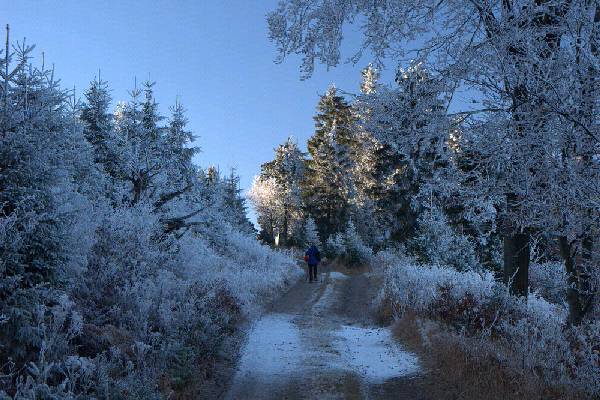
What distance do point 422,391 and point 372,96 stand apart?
4624 mm

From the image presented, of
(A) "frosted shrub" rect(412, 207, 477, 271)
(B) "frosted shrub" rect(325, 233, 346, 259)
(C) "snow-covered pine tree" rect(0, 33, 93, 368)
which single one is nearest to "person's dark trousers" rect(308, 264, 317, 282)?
(A) "frosted shrub" rect(412, 207, 477, 271)

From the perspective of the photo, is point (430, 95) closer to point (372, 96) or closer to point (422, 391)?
point (372, 96)

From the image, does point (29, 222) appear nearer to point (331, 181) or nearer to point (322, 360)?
point (322, 360)

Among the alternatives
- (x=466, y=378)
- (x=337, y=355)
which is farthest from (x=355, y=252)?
(x=466, y=378)

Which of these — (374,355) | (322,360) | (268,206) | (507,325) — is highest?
(268,206)

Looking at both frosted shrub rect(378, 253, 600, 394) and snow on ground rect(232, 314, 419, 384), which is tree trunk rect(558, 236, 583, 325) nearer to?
frosted shrub rect(378, 253, 600, 394)

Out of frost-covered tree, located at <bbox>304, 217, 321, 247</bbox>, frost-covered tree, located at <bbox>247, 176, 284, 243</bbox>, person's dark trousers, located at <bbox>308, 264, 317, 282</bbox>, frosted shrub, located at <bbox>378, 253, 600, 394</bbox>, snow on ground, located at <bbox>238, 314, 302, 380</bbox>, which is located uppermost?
frost-covered tree, located at <bbox>247, 176, 284, 243</bbox>

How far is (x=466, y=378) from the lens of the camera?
7.64 metres

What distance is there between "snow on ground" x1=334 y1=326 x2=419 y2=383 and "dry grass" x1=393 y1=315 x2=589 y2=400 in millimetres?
369

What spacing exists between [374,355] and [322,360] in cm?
141

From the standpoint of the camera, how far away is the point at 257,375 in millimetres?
8477

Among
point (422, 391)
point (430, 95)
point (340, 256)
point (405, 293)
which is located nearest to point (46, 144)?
point (430, 95)

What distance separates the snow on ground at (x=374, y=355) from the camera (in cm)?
888

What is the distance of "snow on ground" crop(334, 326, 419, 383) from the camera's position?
29.1 ft
